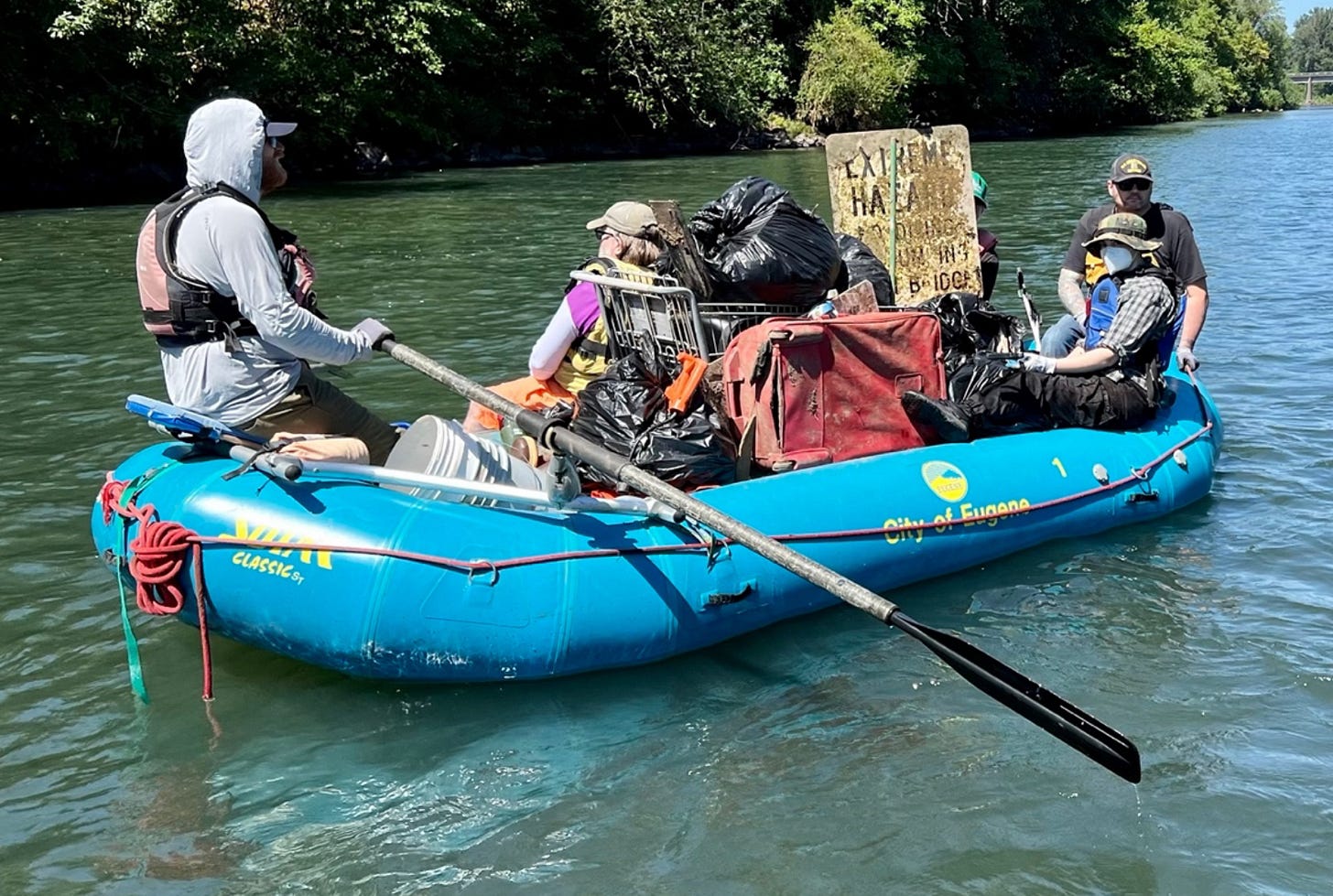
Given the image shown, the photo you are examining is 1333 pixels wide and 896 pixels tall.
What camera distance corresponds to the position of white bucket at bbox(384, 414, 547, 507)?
197 inches

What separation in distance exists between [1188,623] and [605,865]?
2866mm

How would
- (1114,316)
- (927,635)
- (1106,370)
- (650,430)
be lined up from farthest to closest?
1. (1106,370)
2. (1114,316)
3. (650,430)
4. (927,635)

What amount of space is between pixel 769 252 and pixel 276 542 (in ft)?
9.16

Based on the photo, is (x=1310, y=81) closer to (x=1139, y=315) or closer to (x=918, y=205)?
(x=918, y=205)

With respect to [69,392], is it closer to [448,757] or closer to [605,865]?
[448,757]

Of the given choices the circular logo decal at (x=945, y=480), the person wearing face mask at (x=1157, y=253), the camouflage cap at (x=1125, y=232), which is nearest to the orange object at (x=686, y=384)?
the circular logo decal at (x=945, y=480)

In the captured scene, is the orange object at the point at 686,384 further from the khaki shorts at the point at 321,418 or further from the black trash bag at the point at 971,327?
the black trash bag at the point at 971,327

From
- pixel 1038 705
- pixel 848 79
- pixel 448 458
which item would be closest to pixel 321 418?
pixel 448 458

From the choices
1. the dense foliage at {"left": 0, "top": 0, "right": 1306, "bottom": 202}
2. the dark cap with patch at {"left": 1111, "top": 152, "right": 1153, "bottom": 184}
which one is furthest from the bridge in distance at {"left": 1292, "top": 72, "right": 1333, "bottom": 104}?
the dark cap with patch at {"left": 1111, "top": 152, "right": 1153, "bottom": 184}

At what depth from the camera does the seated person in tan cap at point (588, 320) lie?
18.5ft

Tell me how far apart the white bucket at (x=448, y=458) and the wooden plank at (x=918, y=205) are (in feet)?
12.6

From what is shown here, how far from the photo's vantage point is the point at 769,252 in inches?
244

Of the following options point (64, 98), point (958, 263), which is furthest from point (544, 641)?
point (64, 98)

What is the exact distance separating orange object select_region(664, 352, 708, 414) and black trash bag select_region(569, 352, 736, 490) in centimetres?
3
